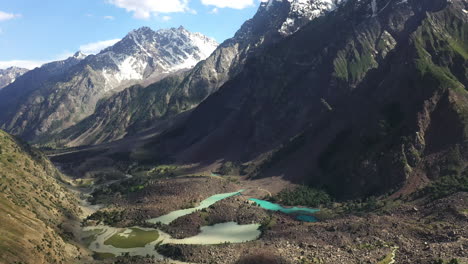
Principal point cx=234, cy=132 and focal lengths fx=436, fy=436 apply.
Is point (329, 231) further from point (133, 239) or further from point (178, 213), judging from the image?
point (178, 213)

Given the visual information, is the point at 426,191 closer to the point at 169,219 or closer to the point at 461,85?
the point at 461,85

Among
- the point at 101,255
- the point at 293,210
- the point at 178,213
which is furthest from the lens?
the point at 178,213

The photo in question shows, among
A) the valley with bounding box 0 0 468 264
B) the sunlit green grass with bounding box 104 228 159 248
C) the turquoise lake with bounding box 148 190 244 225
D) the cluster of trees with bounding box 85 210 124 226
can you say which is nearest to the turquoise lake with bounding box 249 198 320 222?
the valley with bounding box 0 0 468 264

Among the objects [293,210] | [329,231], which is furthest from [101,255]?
[293,210]

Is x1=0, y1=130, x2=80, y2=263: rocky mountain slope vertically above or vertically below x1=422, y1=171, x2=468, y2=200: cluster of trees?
above

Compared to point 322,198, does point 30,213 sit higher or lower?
higher

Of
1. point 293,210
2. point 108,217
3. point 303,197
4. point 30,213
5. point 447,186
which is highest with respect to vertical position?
point 30,213

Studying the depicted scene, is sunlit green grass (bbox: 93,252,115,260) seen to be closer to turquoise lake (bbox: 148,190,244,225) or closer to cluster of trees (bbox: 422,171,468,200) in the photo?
turquoise lake (bbox: 148,190,244,225)
